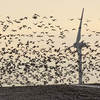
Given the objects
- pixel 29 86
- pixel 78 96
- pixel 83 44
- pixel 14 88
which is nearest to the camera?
pixel 78 96

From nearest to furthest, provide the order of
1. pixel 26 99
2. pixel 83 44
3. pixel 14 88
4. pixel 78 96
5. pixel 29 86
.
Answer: pixel 26 99, pixel 78 96, pixel 14 88, pixel 29 86, pixel 83 44

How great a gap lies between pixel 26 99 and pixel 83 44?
65.0 m

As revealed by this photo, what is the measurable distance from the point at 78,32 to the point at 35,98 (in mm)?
54063

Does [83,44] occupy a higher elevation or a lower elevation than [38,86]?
higher

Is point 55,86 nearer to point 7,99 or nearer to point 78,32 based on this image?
point 78,32

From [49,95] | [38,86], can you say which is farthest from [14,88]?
[49,95]

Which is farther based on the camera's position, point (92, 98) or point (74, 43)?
point (74, 43)

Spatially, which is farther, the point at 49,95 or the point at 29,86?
the point at 29,86

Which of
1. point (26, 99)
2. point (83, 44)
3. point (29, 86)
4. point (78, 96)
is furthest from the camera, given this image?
point (83, 44)

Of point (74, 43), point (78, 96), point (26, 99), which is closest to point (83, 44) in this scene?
point (74, 43)

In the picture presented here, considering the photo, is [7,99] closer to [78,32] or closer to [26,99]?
[26,99]

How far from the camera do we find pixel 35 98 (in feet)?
296

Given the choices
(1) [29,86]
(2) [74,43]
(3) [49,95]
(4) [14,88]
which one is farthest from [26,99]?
(2) [74,43]

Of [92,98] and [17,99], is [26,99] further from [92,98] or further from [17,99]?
[92,98]
